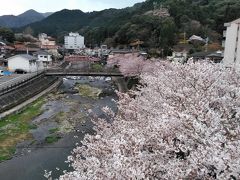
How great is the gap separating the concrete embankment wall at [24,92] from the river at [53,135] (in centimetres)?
232

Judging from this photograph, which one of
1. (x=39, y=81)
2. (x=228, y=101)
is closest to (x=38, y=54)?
(x=39, y=81)

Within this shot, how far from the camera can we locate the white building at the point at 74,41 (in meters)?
132

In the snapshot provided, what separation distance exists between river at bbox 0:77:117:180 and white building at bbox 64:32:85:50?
299 ft

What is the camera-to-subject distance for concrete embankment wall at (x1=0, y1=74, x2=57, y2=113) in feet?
105

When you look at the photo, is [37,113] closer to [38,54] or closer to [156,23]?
[38,54]

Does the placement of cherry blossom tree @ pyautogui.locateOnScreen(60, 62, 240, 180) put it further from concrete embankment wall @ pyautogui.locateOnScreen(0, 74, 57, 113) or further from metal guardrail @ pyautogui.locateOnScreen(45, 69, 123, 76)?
metal guardrail @ pyautogui.locateOnScreen(45, 69, 123, 76)

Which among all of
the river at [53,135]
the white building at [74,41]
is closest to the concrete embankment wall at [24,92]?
the river at [53,135]

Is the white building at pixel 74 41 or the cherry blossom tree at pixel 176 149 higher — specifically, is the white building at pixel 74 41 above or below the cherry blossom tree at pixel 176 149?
above

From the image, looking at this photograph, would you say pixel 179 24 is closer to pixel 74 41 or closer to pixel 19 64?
pixel 19 64

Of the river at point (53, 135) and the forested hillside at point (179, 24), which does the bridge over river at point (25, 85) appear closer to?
the river at point (53, 135)

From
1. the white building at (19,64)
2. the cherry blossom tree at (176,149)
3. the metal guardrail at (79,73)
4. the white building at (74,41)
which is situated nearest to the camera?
the cherry blossom tree at (176,149)

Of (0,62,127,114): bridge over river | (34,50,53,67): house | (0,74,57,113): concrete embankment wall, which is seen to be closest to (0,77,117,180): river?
(0,74,57,113): concrete embankment wall

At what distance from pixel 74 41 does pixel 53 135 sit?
11098cm

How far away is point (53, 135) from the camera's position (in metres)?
24.9
